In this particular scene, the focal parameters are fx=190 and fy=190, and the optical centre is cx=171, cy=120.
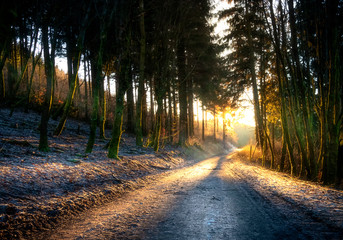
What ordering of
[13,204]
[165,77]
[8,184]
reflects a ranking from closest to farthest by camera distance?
[13,204]
[8,184]
[165,77]

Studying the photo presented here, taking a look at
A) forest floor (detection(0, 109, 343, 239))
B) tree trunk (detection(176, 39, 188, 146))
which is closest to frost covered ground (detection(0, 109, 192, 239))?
forest floor (detection(0, 109, 343, 239))

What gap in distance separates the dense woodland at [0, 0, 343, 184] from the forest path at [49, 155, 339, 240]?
9.06 ft

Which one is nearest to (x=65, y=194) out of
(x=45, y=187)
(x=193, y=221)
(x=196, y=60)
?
(x=45, y=187)

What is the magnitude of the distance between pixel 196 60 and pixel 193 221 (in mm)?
14653

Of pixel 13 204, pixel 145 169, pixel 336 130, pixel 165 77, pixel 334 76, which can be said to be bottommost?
pixel 145 169

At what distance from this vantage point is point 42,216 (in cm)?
295

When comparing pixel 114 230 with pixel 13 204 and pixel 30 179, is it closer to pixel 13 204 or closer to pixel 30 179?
pixel 13 204

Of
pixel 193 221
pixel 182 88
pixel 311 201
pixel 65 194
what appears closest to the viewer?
pixel 193 221

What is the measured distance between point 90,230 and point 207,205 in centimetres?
210

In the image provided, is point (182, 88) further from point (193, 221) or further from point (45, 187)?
point (193, 221)

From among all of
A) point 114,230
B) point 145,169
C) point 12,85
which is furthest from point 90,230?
point 12,85

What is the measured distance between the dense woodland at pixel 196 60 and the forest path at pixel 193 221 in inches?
109

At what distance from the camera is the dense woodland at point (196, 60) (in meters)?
5.86

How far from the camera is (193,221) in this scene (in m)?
2.90
